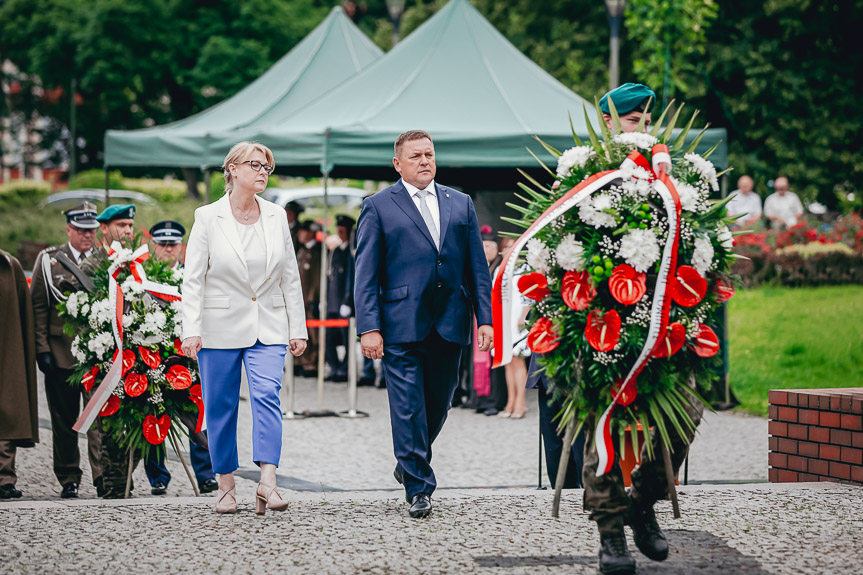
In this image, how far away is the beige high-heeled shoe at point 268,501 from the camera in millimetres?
5949

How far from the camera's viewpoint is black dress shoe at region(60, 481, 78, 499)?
25.5 ft

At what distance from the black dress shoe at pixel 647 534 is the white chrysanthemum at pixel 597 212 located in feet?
3.97

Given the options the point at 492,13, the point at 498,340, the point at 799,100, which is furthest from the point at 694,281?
the point at 492,13

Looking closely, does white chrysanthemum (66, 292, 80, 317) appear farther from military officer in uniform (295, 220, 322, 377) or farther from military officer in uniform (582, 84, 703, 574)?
military officer in uniform (295, 220, 322, 377)

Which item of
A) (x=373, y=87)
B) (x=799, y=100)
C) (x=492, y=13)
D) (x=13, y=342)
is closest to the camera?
(x=13, y=342)

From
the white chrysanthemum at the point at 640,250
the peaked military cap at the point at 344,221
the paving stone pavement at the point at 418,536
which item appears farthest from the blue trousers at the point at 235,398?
the peaked military cap at the point at 344,221

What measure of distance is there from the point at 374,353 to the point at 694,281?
6.41 feet

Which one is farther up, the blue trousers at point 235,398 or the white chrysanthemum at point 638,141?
the white chrysanthemum at point 638,141

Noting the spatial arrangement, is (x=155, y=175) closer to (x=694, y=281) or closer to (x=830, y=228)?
(x=830, y=228)

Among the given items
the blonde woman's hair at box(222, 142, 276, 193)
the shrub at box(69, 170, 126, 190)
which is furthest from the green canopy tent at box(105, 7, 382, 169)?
the shrub at box(69, 170, 126, 190)

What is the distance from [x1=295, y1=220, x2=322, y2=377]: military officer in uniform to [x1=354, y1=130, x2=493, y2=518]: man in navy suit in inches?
336

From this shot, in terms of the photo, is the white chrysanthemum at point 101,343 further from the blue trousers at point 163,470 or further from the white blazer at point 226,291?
the white blazer at point 226,291

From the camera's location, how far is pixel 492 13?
31.7 metres

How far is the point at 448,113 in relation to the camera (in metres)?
12.6
